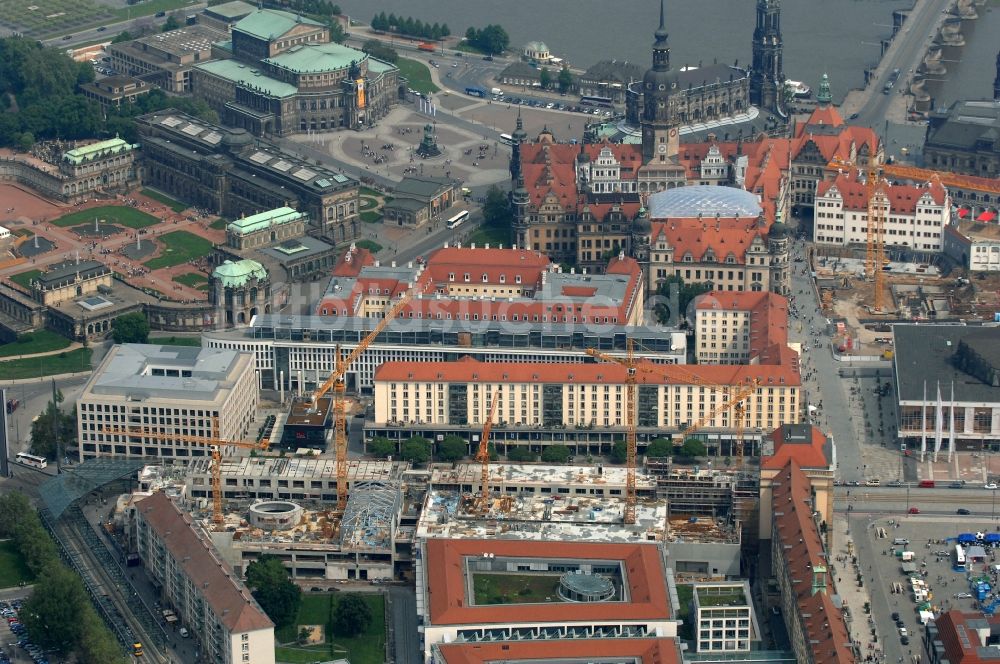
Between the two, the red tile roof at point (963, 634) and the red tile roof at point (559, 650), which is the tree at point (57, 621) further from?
the red tile roof at point (963, 634)

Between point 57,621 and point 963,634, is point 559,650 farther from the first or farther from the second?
point 57,621

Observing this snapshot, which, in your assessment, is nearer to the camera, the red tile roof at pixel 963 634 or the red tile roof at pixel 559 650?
the red tile roof at pixel 963 634

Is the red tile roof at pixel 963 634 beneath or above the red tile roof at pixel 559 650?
above

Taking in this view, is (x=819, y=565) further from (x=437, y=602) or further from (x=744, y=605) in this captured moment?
(x=437, y=602)

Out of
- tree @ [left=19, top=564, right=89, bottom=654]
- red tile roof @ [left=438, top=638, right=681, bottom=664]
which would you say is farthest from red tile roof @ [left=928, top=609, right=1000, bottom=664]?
tree @ [left=19, top=564, right=89, bottom=654]

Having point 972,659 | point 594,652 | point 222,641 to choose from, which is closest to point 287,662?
point 222,641

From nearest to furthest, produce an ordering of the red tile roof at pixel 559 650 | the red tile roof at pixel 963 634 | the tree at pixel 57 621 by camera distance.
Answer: the red tile roof at pixel 963 634
the red tile roof at pixel 559 650
the tree at pixel 57 621

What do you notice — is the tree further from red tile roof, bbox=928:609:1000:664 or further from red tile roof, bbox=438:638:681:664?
red tile roof, bbox=928:609:1000:664

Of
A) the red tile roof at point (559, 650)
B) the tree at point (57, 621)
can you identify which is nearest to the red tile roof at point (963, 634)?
the red tile roof at point (559, 650)

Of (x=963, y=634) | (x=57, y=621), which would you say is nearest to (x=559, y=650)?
(x=963, y=634)
